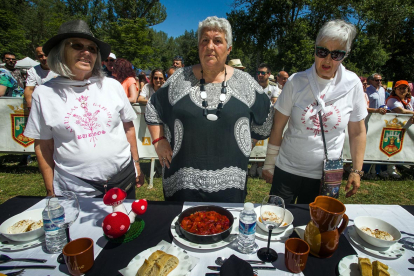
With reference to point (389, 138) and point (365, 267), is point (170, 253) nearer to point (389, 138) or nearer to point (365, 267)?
point (365, 267)

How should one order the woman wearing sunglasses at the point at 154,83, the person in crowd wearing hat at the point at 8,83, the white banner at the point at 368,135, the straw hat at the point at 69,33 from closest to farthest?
the straw hat at the point at 69,33 → the white banner at the point at 368,135 → the person in crowd wearing hat at the point at 8,83 → the woman wearing sunglasses at the point at 154,83

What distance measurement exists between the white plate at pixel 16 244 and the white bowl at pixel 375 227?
1.81 m

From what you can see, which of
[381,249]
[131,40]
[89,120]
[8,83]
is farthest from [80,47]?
[131,40]

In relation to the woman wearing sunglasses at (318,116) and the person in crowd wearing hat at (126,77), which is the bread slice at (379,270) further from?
the person in crowd wearing hat at (126,77)

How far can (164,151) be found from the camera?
6.32ft

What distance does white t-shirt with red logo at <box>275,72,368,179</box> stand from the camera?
72.4 inches

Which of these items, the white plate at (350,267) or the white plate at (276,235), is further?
the white plate at (276,235)

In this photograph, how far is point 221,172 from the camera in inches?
68.7

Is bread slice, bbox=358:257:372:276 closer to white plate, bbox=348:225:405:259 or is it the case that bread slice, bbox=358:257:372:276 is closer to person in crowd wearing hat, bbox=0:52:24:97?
white plate, bbox=348:225:405:259

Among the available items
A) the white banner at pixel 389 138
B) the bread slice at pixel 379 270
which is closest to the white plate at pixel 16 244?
the bread slice at pixel 379 270

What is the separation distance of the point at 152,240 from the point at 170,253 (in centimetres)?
19

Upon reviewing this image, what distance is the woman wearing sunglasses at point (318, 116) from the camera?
5.71 ft

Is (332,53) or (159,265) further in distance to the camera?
(332,53)

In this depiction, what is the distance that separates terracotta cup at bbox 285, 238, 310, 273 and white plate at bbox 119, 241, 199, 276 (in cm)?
44
